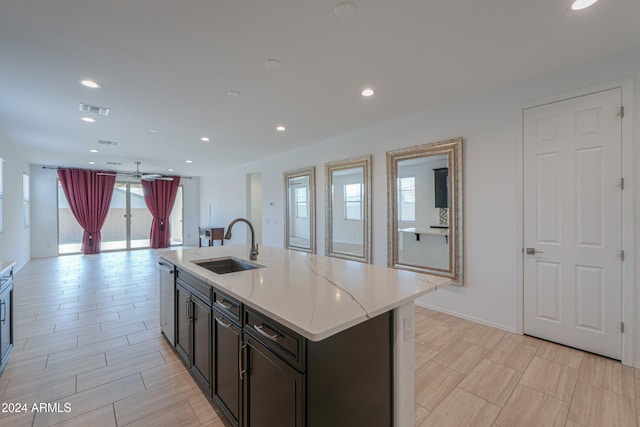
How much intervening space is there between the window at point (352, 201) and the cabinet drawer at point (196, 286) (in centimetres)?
290

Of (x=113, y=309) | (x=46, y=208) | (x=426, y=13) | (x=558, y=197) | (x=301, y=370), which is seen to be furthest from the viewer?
(x=46, y=208)

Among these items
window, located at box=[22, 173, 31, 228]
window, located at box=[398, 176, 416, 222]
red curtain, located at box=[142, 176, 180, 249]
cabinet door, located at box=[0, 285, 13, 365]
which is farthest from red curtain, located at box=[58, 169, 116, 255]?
window, located at box=[398, 176, 416, 222]

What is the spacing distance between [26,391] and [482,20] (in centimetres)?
411

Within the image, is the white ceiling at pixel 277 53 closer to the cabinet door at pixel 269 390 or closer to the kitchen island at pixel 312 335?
the kitchen island at pixel 312 335

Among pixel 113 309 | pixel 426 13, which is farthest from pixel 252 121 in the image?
pixel 113 309

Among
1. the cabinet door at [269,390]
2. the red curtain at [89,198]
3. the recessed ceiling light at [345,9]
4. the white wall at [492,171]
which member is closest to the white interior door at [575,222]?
the white wall at [492,171]

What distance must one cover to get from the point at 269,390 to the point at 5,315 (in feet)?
7.99

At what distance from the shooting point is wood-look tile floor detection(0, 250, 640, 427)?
1.72 meters

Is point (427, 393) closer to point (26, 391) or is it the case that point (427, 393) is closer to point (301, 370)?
point (301, 370)

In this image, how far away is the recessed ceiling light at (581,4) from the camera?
1696 mm

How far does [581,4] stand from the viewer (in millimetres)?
1718

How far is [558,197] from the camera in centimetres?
259

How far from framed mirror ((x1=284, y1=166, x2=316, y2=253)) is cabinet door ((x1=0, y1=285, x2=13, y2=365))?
3.90 meters

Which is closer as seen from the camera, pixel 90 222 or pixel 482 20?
pixel 482 20
